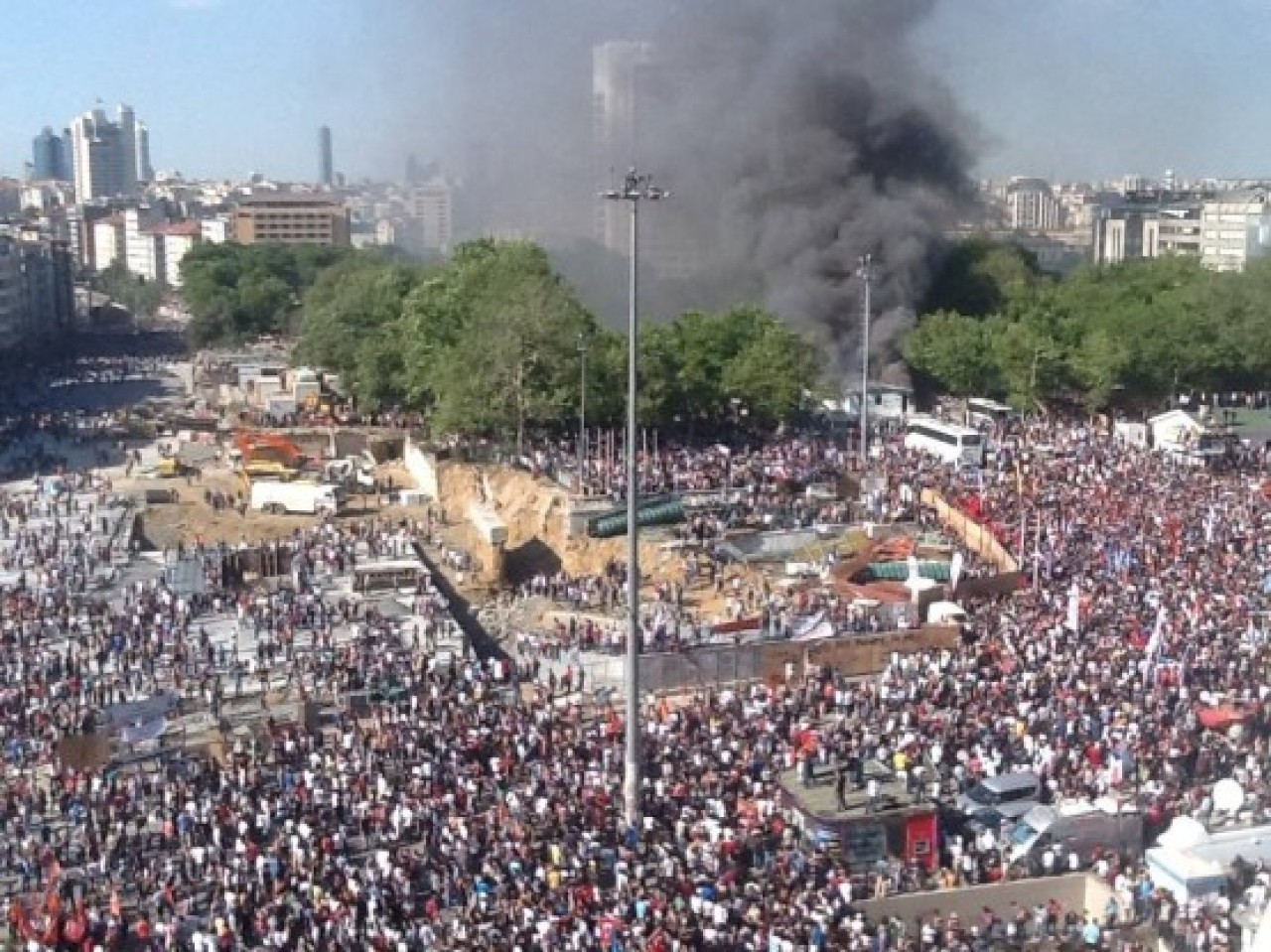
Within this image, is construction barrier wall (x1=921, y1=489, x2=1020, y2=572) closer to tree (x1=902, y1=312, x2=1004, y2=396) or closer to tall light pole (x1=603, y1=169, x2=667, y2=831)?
tall light pole (x1=603, y1=169, x2=667, y2=831)

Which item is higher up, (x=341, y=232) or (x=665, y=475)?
(x=341, y=232)

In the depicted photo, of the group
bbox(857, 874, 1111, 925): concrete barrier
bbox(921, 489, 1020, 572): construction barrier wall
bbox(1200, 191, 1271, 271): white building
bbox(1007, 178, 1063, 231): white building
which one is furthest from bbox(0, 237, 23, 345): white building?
bbox(1007, 178, 1063, 231): white building

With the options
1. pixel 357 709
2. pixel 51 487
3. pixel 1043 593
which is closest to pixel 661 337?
pixel 51 487

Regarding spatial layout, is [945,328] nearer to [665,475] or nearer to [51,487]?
[665,475]

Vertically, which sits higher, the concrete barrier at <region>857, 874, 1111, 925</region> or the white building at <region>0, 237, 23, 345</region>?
the white building at <region>0, 237, 23, 345</region>

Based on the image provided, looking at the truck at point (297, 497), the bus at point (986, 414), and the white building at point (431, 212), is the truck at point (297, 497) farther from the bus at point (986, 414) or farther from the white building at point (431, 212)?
the white building at point (431, 212)

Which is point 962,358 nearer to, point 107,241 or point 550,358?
point 550,358

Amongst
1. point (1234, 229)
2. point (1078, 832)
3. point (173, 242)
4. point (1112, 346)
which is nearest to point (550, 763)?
point (1078, 832)
